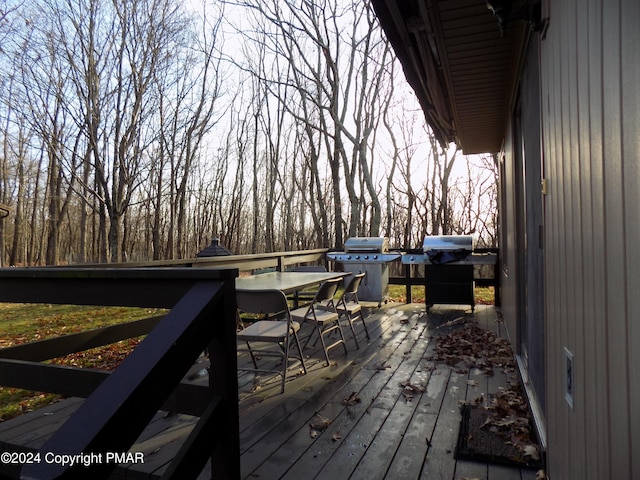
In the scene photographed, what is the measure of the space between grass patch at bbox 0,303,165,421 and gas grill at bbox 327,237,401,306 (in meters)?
3.41

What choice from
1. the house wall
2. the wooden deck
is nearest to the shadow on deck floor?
the wooden deck

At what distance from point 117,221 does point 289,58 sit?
6139 mm

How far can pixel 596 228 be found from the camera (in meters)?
0.99

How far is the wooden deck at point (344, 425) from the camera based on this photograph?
209 centimetres

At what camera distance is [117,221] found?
31.4ft

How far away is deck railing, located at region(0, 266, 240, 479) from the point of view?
846mm

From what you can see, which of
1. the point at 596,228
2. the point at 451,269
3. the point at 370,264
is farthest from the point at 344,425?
the point at 370,264

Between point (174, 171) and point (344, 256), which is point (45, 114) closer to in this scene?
point (174, 171)

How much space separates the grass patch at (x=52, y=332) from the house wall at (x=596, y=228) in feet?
12.0

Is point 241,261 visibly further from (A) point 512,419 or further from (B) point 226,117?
(B) point 226,117

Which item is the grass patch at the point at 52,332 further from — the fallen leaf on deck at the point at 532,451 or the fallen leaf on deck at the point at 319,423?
the fallen leaf on deck at the point at 532,451

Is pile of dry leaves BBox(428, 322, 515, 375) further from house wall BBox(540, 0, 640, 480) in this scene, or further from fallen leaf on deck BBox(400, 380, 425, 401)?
house wall BBox(540, 0, 640, 480)

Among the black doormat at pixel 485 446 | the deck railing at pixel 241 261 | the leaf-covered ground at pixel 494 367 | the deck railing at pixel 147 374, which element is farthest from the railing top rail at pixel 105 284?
the leaf-covered ground at pixel 494 367

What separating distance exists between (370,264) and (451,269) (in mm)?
1473
